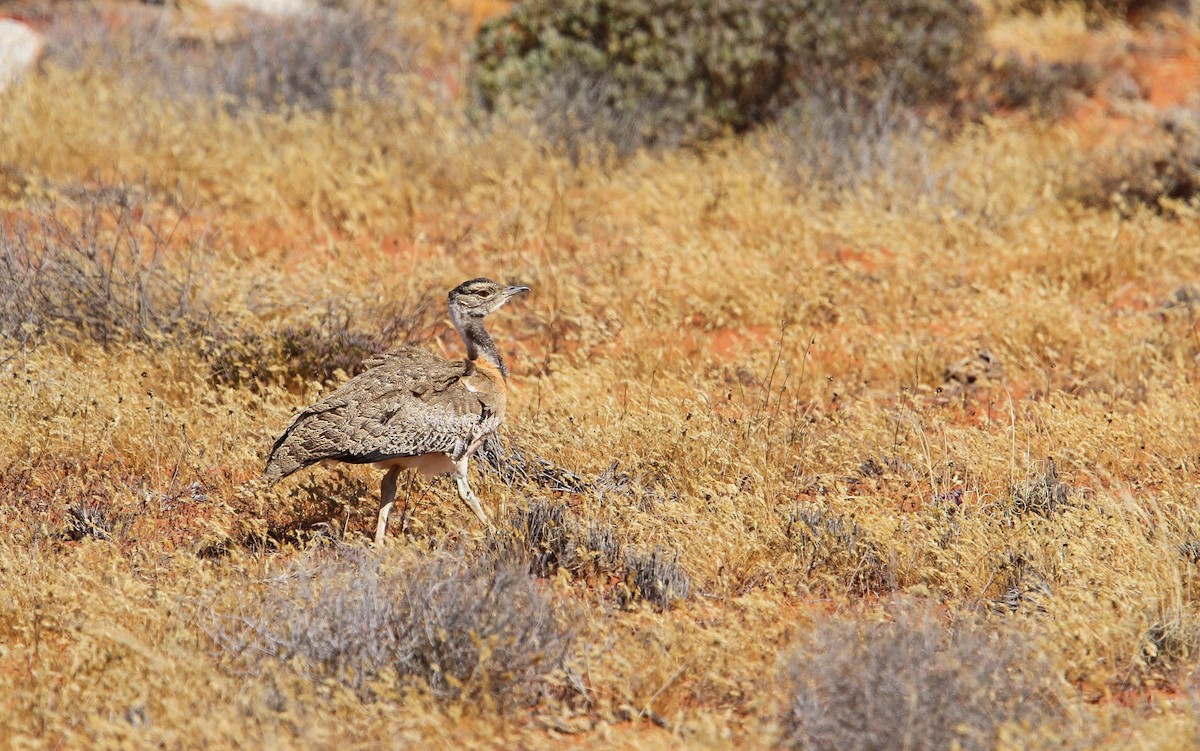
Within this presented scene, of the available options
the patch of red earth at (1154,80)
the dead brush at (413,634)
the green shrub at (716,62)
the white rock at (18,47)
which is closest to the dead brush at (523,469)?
the dead brush at (413,634)

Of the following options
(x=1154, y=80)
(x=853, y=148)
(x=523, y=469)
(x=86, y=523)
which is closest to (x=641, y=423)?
(x=523, y=469)

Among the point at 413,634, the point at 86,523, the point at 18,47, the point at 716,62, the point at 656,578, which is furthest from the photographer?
the point at 18,47

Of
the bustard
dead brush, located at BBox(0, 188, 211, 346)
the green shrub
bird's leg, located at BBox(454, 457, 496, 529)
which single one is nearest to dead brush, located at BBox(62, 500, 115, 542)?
the bustard

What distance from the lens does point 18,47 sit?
13.1 m

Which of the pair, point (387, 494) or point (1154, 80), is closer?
point (387, 494)

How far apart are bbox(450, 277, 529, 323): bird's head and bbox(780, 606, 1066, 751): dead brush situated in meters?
2.84

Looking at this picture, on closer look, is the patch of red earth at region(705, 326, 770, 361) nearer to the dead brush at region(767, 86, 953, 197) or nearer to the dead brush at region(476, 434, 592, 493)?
the dead brush at region(476, 434, 592, 493)

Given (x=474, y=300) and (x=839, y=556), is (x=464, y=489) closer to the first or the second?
(x=474, y=300)

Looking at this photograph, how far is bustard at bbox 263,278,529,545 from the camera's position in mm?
5895

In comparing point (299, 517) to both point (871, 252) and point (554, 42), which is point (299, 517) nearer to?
point (871, 252)

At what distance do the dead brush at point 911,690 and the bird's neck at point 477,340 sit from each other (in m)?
2.64

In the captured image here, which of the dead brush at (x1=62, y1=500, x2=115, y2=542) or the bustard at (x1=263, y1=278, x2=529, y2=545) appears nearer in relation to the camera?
the bustard at (x1=263, y1=278, x2=529, y2=545)

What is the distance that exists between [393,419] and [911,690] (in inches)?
108

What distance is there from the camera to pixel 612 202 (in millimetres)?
10531
